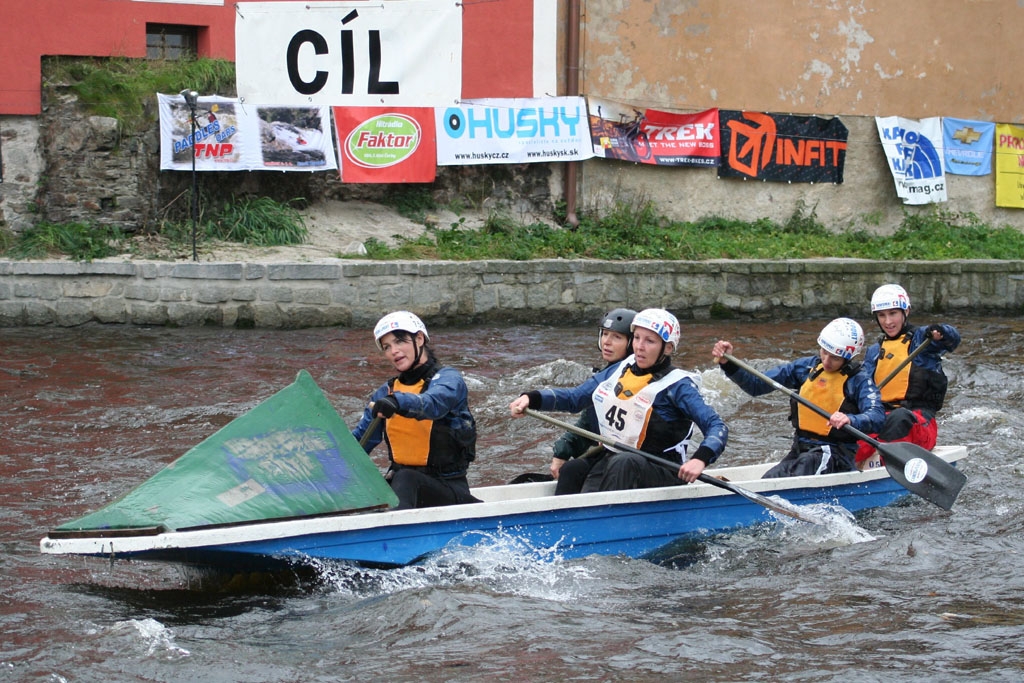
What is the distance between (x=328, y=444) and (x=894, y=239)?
14.7 metres

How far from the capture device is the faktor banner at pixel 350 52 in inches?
577

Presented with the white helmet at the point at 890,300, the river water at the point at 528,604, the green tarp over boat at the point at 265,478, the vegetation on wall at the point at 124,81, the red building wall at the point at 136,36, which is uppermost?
the red building wall at the point at 136,36

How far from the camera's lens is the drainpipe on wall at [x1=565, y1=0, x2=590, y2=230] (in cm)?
1672

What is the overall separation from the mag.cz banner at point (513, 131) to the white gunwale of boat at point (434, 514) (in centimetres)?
957

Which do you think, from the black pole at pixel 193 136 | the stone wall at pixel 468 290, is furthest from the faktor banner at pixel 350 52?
the stone wall at pixel 468 290

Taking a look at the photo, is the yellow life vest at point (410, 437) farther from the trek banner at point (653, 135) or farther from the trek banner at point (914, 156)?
the trek banner at point (914, 156)

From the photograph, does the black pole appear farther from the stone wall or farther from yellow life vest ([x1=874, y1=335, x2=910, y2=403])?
yellow life vest ([x1=874, y1=335, x2=910, y2=403])

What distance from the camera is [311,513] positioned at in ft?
17.8

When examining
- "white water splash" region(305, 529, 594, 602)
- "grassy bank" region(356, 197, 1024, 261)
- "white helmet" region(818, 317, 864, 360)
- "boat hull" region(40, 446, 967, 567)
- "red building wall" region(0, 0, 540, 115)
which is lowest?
"white water splash" region(305, 529, 594, 602)

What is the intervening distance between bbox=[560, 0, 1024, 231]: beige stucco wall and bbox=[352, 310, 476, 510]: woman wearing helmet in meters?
11.3

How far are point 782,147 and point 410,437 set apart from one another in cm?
1338

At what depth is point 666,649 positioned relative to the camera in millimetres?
5105

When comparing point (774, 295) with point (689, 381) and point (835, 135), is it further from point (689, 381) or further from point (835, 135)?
point (689, 381)

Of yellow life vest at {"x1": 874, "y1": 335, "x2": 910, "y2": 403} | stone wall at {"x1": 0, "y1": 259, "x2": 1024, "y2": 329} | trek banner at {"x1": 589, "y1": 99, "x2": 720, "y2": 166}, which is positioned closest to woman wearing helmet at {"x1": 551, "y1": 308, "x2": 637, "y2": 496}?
yellow life vest at {"x1": 874, "y1": 335, "x2": 910, "y2": 403}
